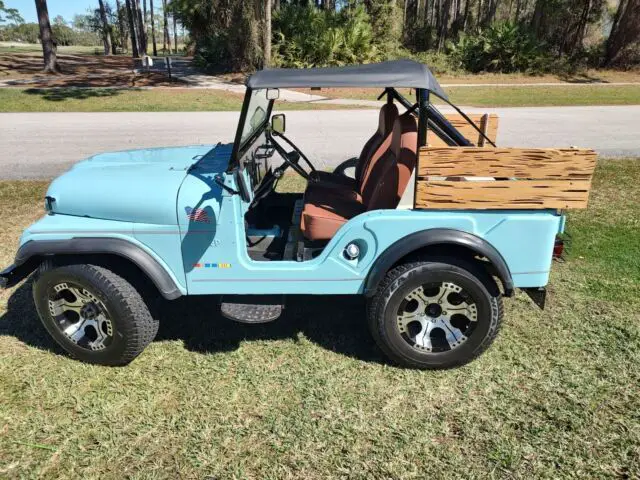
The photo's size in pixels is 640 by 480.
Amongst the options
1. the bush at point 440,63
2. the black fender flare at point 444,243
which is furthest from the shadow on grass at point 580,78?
the black fender flare at point 444,243

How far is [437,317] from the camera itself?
9.82ft

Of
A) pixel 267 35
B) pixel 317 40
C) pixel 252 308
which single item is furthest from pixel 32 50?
pixel 252 308

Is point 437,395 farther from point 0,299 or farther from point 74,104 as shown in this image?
point 74,104

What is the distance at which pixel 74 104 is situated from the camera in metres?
14.8

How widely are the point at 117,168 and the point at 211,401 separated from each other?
1632mm

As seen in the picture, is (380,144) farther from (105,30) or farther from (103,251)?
(105,30)

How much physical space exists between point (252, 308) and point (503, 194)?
161cm

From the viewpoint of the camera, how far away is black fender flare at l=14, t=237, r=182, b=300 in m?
2.81

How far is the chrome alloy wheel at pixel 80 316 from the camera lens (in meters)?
2.98

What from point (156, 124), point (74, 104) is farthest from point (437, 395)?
point (74, 104)

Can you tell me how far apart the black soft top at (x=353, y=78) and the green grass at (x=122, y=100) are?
1182 centimetres

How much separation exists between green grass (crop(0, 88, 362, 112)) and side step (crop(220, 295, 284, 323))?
11.9m

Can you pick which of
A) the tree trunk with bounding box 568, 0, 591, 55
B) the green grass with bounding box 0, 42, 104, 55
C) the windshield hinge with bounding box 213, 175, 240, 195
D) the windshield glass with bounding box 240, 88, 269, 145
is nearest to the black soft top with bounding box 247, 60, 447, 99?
the windshield glass with bounding box 240, 88, 269, 145

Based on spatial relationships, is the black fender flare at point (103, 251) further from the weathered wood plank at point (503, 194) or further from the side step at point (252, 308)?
the weathered wood plank at point (503, 194)
